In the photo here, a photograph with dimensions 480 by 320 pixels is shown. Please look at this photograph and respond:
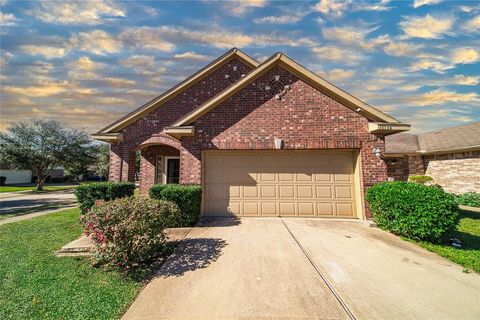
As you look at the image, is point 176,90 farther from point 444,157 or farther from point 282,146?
point 444,157

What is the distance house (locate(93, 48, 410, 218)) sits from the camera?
8469 mm

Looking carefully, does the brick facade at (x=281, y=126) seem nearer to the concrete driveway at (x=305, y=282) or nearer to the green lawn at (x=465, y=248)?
the green lawn at (x=465, y=248)

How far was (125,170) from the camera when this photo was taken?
438 inches

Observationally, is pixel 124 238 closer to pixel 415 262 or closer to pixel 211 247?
pixel 211 247

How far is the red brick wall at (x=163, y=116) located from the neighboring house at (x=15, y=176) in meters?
39.0

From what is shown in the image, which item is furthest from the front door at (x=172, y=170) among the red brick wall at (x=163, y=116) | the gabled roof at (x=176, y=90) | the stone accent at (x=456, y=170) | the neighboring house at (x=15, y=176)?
the neighboring house at (x=15, y=176)

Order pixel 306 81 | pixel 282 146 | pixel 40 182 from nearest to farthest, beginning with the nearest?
pixel 282 146
pixel 306 81
pixel 40 182

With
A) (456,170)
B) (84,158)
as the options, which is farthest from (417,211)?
(84,158)

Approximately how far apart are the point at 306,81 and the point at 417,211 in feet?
18.7

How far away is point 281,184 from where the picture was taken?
8.78 m

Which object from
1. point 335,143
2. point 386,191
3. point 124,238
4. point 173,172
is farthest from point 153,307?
point 173,172

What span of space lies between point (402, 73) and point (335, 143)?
8.22 metres

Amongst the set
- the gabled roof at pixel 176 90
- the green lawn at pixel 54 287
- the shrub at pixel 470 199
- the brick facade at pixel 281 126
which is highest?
the gabled roof at pixel 176 90

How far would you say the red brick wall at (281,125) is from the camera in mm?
8445
